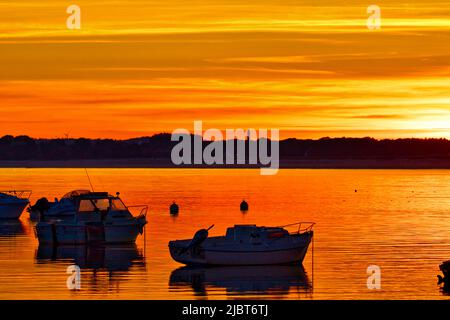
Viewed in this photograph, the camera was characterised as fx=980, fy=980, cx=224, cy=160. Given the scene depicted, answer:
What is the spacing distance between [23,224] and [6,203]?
133 inches

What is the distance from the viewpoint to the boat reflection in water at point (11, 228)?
59.2 meters

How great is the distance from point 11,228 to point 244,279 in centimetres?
3072

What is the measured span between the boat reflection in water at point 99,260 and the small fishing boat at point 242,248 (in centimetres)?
217

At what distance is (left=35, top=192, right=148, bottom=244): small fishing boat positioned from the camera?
1955 inches

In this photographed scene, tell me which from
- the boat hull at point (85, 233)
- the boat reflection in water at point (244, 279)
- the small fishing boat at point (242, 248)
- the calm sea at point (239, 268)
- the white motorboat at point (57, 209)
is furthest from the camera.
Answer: the white motorboat at point (57, 209)

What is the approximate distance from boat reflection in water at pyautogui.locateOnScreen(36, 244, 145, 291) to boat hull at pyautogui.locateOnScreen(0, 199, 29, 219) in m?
21.8

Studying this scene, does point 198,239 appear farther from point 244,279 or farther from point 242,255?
point 244,279

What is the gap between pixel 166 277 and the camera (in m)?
37.4

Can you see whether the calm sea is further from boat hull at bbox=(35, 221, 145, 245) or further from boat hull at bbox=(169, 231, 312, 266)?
boat hull at bbox=(35, 221, 145, 245)

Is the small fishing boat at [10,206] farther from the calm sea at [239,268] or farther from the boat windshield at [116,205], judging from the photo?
the boat windshield at [116,205]

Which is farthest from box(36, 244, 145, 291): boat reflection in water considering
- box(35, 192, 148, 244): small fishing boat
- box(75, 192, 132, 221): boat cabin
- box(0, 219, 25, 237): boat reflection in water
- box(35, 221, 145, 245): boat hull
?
box(0, 219, 25, 237): boat reflection in water

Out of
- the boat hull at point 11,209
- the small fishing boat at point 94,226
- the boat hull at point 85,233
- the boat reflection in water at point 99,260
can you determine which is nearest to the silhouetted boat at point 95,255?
the boat reflection in water at point 99,260
